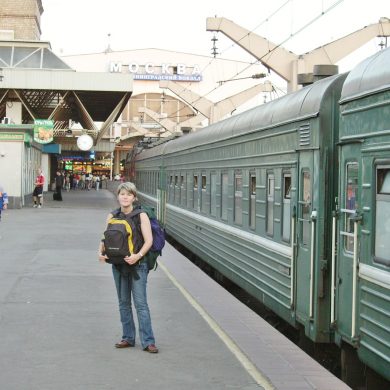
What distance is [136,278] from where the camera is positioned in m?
6.98

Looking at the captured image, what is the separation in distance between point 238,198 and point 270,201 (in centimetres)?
224

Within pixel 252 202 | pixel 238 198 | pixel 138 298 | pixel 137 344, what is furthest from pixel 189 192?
pixel 138 298

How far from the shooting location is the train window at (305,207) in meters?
7.62

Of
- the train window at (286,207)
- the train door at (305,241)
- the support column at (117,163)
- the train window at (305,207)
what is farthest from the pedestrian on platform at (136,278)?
the support column at (117,163)

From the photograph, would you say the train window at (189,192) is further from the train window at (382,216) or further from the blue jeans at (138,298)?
the train window at (382,216)

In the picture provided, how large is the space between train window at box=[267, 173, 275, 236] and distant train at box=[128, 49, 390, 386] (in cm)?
1

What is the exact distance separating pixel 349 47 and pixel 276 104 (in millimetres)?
14414

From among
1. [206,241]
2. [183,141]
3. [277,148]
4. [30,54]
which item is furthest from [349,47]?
[30,54]

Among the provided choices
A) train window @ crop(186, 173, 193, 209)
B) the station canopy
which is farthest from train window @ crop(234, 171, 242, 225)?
the station canopy

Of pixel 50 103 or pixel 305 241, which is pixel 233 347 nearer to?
pixel 305 241

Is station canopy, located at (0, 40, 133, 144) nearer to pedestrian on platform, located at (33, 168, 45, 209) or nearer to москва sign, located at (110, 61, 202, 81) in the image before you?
pedestrian on platform, located at (33, 168, 45, 209)

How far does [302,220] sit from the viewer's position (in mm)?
7820

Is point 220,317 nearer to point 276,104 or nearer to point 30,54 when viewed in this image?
point 276,104

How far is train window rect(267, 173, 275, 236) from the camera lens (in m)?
9.35
